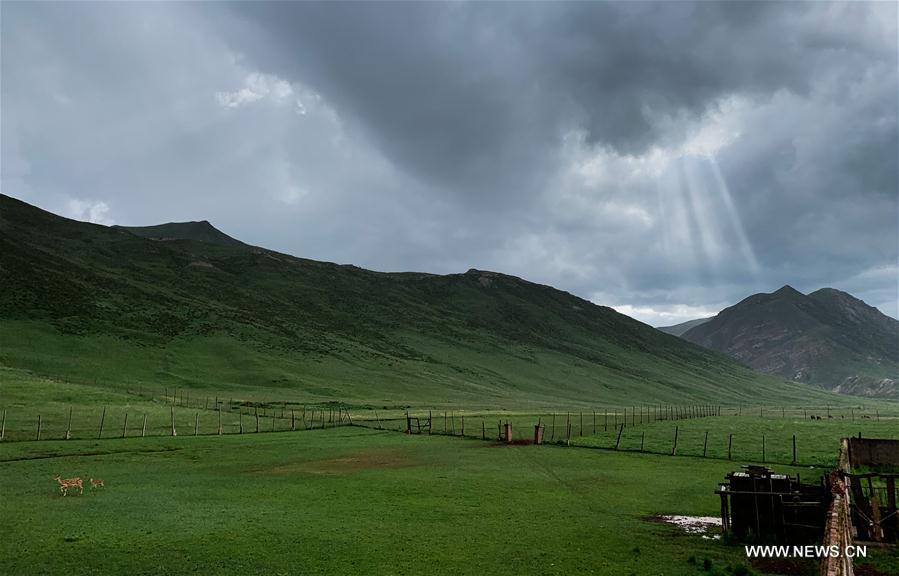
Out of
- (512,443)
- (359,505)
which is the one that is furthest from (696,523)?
(512,443)

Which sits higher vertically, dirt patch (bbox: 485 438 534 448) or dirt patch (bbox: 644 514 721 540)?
dirt patch (bbox: 644 514 721 540)

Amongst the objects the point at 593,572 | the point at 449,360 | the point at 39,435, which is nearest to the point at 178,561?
the point at 593,572

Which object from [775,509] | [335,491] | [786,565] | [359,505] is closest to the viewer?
[786,565]

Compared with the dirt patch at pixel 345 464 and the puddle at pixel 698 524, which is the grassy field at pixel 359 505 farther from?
Answer: the puddle at pixel 698 524

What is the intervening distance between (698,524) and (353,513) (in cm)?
1324

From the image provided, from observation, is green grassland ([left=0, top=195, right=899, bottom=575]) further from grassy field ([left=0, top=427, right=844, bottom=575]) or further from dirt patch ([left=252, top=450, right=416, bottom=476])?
dirt patch ([left=252, top=450, right=416, bottom=476])

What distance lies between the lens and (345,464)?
3812cm

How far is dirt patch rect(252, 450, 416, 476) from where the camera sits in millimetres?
34875

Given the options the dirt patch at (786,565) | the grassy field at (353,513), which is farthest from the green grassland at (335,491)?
the dirt patch at (786,565)

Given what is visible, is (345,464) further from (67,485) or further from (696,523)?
(696,523)

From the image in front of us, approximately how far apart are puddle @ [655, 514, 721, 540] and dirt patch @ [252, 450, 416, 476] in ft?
62.1

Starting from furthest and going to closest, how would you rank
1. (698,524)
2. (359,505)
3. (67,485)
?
(67,485) < (359,505) < (698,524)

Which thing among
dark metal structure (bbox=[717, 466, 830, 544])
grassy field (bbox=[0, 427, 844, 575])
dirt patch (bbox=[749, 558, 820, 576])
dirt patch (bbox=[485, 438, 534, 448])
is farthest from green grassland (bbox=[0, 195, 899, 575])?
dirt patch (bbox=[485, 438, 534, 448])

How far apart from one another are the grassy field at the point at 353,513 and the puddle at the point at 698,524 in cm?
58
